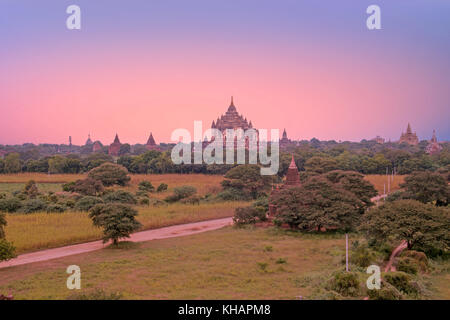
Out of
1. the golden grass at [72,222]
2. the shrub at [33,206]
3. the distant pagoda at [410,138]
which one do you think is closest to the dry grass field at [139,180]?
the golden grass at [72,222]

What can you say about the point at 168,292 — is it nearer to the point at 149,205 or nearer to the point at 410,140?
the point at 149,205

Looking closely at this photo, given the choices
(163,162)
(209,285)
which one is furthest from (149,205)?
(163,162)

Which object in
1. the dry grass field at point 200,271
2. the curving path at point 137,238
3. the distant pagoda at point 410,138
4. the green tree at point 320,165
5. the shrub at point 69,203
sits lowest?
the curving path at point 137,238

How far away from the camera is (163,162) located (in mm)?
69750

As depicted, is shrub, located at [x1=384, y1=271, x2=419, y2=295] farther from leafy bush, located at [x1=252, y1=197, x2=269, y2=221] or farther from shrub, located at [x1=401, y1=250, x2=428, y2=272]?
leafy bush, located at [x1=252, y1=197, x2=269, y2=221]

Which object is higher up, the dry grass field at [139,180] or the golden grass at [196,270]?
the dry grass field at [139,180]

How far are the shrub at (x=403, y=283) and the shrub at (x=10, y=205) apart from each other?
106ft

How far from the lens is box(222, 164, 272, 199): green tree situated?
45.1 m

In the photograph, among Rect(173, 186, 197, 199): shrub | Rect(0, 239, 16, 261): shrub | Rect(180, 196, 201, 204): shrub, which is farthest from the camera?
Rect(173, 186, 197, 199): shrub

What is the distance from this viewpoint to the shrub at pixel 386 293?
43.1 ft

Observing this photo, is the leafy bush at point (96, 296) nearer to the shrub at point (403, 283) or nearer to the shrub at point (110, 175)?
the shrub at point (403, 283)

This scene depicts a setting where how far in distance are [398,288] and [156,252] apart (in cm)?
1322

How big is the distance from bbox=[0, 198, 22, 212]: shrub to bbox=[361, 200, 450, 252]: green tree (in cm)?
3040

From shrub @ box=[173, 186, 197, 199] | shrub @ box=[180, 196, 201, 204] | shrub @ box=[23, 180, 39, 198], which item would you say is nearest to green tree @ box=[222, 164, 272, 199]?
shrub @ box=[173, 186, 197, 199]
